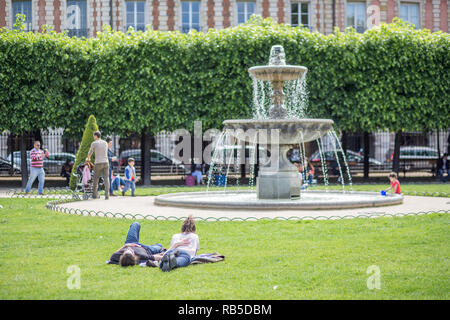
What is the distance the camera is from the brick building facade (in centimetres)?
3331

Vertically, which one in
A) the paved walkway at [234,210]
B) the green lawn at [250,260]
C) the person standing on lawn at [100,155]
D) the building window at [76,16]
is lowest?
the paved walkway at [234,210]

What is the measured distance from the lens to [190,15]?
111 ft

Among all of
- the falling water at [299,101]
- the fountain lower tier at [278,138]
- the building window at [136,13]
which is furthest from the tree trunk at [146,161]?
the building window at [136,13]

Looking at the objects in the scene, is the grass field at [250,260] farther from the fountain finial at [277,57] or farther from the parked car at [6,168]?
the parked car at [6,168]

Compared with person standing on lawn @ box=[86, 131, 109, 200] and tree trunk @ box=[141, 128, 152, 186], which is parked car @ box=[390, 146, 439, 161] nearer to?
tree trunk @ box=[141, 128, 152, 186]

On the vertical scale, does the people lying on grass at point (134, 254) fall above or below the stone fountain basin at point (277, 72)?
below

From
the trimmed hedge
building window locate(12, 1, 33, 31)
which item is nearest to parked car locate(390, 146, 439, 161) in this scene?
the trimmed hedge

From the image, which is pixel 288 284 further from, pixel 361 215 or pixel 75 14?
pixel 75 14

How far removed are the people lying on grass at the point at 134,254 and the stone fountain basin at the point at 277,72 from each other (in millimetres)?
7569

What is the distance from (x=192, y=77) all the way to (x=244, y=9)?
42.6 feet

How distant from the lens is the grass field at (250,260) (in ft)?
18.4

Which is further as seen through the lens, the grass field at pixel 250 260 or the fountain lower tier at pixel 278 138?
the fountain lower tier at pixel 278 138

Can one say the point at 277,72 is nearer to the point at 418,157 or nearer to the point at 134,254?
the point at 134,254

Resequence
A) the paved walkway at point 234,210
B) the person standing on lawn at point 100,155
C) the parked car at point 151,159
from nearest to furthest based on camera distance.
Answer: the paved walkway at point 234,210, the person standing on lawn at point 100,155, the parked car at point 151,159
